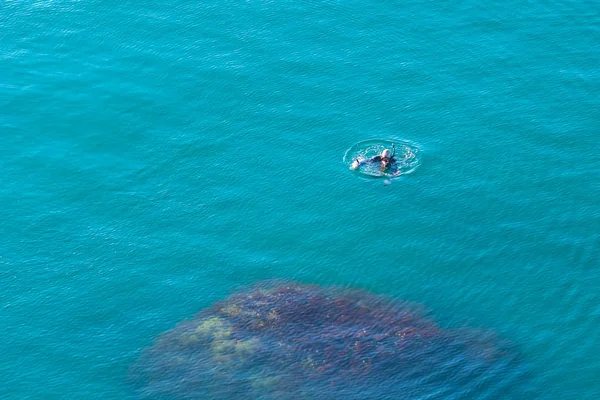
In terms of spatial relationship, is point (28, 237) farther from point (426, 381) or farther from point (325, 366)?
point (426, 381)

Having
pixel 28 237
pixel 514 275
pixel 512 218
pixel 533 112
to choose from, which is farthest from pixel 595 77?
pixel 28 237

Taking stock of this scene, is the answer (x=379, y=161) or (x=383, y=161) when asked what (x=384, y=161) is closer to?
(x=383, y=161)

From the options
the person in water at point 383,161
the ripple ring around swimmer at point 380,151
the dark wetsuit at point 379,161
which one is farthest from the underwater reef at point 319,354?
the dark wetsuit at point 379,161

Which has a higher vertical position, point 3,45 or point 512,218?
point 3,45

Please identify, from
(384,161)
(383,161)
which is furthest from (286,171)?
(384,161)

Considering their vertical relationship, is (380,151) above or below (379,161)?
above

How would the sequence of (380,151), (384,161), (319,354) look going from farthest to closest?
1. (380,151)
2. (384,161)
3. (319,354)
